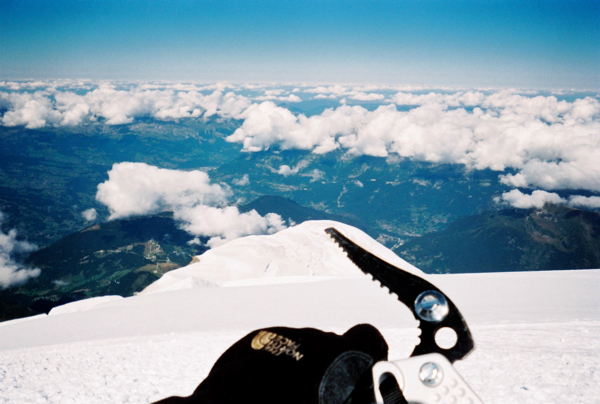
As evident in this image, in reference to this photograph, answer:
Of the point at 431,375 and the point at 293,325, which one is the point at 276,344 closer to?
the point at 431,375

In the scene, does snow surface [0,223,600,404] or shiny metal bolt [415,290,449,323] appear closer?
shiny metal bolt [415,290,449,323]

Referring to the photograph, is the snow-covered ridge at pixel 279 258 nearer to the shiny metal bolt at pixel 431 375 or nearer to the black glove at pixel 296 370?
the black glove at pixel 296 370

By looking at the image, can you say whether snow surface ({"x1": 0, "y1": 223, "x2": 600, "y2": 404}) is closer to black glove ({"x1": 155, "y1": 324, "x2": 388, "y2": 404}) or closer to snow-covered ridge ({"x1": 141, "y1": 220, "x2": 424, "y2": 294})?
black glove ({"x1": 155, "y1": 324, "x2": 388, "y2": 404})

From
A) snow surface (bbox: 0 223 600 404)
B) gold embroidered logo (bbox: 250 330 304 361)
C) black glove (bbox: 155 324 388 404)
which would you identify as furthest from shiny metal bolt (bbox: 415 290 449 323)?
snow surface (bbox: 0 223 600 404)

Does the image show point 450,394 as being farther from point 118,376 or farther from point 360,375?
point 118,376

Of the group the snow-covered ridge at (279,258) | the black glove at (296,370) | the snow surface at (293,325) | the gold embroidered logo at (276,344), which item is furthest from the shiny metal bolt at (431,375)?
the snow-covered ridge at (279,258)

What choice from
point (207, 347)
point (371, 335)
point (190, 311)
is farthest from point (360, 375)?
point (190, 311)

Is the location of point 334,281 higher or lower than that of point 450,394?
lower
